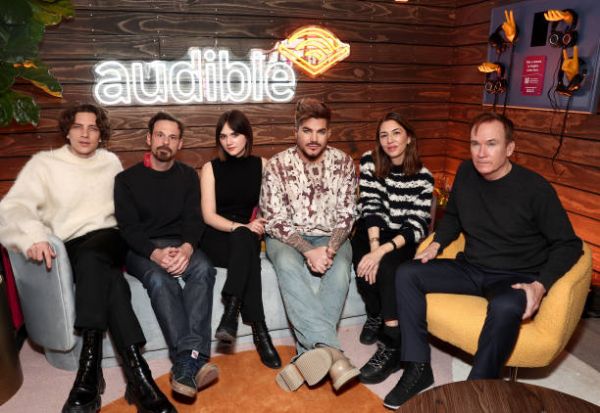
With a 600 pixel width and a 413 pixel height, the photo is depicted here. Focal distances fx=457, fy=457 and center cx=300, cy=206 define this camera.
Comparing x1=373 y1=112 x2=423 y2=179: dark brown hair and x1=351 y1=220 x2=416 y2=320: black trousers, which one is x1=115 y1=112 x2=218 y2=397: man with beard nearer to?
x1=351 y1=220 x2=416 y2=320: black trousers

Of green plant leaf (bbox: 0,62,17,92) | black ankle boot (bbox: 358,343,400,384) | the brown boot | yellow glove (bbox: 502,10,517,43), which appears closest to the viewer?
the brown boot

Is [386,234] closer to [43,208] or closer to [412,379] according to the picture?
[412,379]

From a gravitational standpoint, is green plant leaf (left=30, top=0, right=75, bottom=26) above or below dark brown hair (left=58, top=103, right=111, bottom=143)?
above

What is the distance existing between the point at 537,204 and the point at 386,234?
2.82ft

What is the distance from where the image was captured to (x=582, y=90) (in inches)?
130

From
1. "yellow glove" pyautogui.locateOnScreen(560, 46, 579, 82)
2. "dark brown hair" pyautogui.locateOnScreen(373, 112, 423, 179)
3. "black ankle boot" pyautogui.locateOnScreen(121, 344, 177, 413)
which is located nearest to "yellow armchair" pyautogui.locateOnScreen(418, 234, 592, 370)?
"dark brown hair" pyautogui.locateOnScreen(373, 112, 423, 179)

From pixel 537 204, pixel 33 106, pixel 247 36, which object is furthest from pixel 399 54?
pixel 33 106

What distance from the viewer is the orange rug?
2.18 meters

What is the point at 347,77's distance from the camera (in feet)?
14.4

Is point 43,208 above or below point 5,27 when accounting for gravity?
below

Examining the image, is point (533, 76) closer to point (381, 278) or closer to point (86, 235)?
point (381, 278)

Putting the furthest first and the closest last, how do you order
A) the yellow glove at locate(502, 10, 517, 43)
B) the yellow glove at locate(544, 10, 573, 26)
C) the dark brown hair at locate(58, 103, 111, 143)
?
1. the yellow glove at locate(502, 10, 517, 43)
2. the yellow glove at locate(544, 10, 573, 26)
3. the dark brown hair at locate(58, 103, 111, 143)

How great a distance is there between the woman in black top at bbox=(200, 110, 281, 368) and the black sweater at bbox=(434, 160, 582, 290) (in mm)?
1165

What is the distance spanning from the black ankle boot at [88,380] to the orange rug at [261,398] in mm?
117
